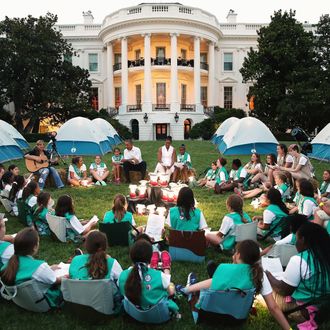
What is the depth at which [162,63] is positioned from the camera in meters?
35.3

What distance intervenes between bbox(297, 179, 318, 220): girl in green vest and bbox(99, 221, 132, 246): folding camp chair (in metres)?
2.59

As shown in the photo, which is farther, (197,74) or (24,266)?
(197,74)

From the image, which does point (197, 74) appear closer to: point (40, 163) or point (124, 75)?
point (124, 75)

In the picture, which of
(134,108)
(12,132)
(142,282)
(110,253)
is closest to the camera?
(142,282)

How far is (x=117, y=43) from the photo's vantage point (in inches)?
1499

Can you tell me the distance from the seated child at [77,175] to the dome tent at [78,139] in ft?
18.6

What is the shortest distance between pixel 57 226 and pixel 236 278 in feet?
10.8

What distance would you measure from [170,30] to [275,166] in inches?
1095

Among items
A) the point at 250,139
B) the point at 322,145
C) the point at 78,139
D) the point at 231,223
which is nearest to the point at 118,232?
the point at 231,223

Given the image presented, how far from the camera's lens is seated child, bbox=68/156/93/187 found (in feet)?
33.9

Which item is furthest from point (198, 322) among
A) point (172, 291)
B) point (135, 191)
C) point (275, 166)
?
point (275, 166)

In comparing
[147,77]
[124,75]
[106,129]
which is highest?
[124,75]

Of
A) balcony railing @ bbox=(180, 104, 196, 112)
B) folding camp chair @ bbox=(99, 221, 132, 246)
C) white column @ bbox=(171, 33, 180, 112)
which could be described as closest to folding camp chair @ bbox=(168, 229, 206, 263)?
folding camp chair @ bbox=(99, 221, 132, 246)

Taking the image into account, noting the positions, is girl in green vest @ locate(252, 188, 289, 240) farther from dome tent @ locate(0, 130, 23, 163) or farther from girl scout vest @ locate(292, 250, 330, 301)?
dome tent @ locate(0, 130, 23, 163)
